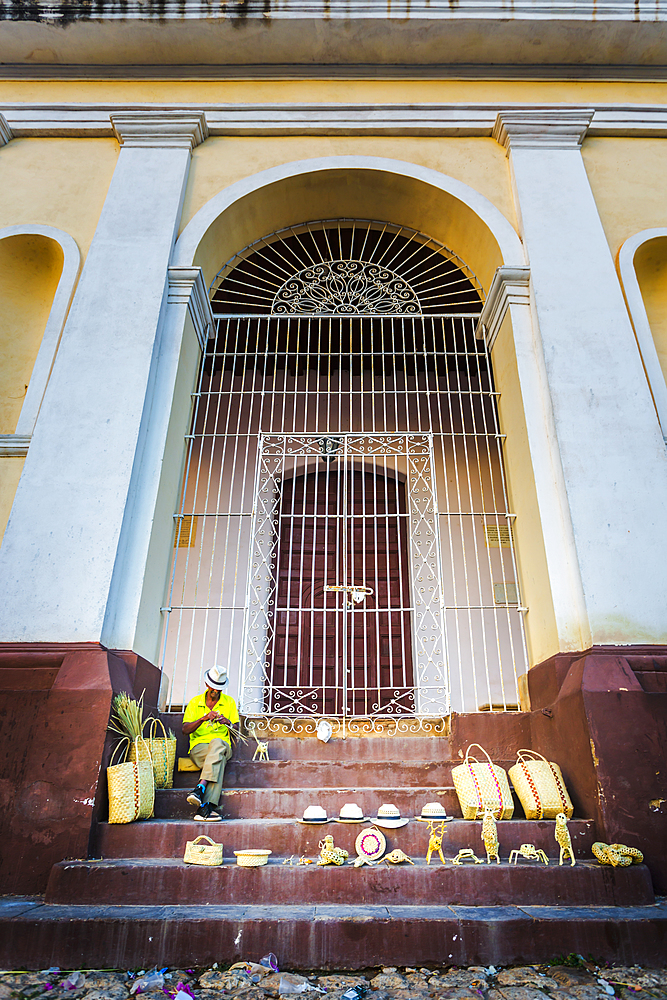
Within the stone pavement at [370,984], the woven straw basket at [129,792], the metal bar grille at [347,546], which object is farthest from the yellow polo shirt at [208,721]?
the metal bar grille at [347,546]

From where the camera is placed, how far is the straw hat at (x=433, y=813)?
126 inches

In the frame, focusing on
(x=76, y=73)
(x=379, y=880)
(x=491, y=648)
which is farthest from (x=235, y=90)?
(x=379, y=880)

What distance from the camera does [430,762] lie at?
3895mm

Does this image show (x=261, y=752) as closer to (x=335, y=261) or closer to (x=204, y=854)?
(x=204, y=854)

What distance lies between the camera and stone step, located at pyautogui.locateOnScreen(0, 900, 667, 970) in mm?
2398

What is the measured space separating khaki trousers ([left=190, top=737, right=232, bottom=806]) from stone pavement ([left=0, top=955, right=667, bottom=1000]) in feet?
3.92

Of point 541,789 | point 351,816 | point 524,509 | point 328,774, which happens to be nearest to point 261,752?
point 328,774

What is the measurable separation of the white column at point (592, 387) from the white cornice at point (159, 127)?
2.75 meters

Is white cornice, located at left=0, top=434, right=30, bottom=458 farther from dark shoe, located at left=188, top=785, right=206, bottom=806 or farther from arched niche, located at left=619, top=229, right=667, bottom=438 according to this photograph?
arched niche, located at left=619, top=229, right=667, bottom=438

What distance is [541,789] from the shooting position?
3441mm

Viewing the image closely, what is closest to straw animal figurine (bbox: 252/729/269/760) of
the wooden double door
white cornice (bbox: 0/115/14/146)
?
the wooden double door

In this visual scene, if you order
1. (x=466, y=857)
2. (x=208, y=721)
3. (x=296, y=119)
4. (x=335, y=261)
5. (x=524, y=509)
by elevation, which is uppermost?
(x=296, y=119)

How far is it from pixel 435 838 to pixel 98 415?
341cm

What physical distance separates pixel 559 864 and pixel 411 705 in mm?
3806
